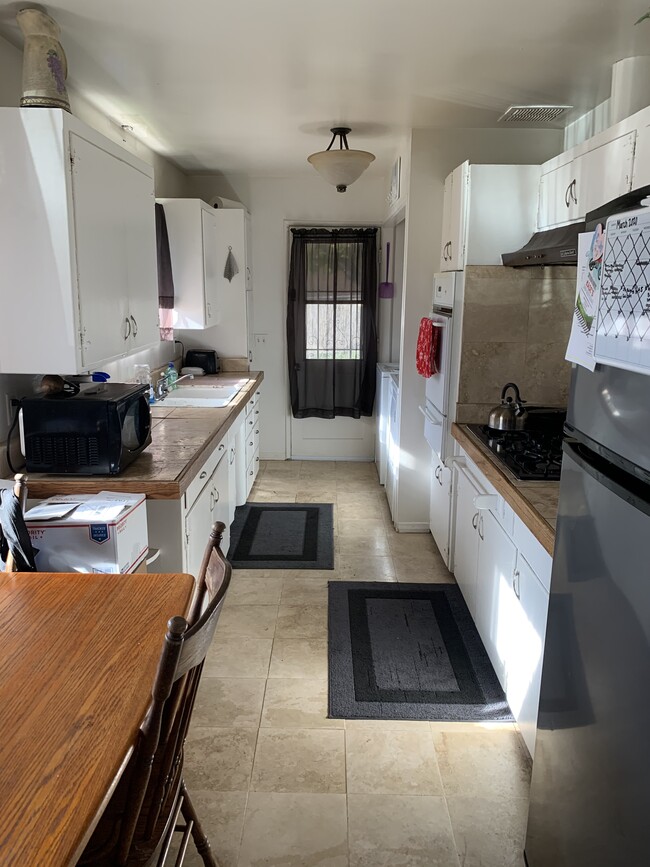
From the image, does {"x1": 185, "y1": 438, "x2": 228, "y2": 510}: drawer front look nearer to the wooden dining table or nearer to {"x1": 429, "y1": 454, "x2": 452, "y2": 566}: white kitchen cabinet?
the wooden dining table

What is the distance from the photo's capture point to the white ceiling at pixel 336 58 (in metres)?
2.08

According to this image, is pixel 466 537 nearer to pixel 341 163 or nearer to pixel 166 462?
pixel 166 462

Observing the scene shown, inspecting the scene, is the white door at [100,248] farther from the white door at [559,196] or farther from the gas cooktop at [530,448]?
the white door at [559,196]

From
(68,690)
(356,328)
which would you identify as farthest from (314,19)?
(356,328)

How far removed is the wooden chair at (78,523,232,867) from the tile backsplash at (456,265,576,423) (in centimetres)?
220

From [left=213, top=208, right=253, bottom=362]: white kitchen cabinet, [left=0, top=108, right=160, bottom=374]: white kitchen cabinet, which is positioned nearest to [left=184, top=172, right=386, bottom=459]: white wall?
[left=213, top=208, right=253, bottom=362]: white kitchen cabinet

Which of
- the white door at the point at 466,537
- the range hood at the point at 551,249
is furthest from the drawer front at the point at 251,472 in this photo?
the range hood at the point at 551,249

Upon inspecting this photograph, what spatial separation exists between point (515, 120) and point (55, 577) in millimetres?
3138

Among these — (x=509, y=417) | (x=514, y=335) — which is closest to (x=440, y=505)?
(x=509, y=417)

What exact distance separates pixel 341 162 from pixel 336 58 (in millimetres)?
937

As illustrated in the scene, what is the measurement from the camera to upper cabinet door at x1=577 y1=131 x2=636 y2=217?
6.96 ft

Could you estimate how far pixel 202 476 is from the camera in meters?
3.02

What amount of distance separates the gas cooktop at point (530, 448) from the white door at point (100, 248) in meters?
1.67

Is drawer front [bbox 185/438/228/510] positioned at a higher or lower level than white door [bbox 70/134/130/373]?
lower
